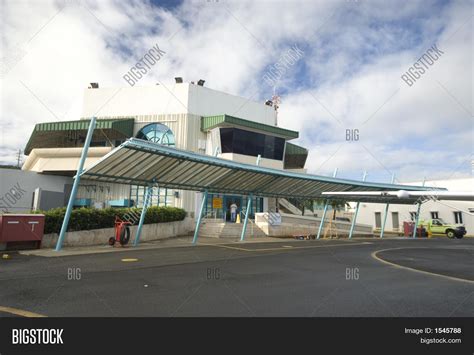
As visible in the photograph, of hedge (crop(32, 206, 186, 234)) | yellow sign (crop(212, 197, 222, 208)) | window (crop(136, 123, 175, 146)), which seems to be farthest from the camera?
window (crop(136, 123, 175, 146))

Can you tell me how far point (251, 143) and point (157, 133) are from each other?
9379 millimetres

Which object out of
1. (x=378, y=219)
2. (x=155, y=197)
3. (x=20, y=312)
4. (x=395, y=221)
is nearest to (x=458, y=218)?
(x=395, y=221)

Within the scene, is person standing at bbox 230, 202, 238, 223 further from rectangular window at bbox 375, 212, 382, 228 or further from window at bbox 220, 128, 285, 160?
rectangular window at bbox 375, 212, 382, 228

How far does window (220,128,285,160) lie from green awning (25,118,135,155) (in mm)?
9443

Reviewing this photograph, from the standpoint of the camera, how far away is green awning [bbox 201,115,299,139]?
30.6 metres

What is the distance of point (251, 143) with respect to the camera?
33.0m

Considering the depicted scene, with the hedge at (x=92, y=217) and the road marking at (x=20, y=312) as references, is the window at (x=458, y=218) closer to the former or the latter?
the hedge at (x=92, y=217)

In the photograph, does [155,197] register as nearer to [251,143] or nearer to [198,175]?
[251,143]

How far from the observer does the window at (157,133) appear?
32.0 meters

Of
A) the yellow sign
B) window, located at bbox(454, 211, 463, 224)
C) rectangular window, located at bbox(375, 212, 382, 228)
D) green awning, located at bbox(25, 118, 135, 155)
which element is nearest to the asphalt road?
Result: the yellow sign
